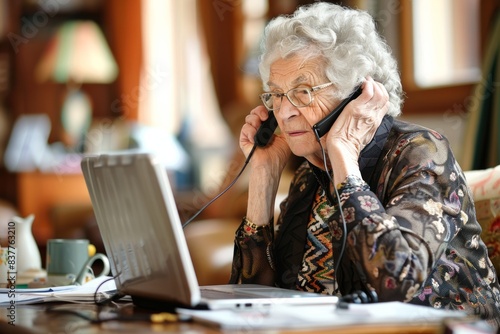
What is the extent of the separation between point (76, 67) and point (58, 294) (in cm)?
401

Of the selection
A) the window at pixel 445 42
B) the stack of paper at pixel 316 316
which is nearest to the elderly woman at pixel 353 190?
the stack of paper at pixel 316 316

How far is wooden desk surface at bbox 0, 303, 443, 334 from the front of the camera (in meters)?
1.05

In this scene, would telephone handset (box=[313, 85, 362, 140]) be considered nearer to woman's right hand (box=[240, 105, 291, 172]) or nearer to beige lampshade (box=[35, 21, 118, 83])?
woman's right hand (box=[240, 105, 291, 172])

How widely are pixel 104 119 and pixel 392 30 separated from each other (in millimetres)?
2596

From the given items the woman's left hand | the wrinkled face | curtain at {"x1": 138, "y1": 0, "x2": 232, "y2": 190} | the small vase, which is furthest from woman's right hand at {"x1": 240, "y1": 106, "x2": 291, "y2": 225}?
curtain at {"x1": 138, "y1": 0, "x2": 232, "y2": 190}

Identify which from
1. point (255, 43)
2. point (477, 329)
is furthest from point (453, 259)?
point (255, 43)

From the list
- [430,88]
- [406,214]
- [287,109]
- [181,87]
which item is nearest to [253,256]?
[287,109]

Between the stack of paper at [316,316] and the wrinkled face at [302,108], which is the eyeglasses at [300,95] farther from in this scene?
the stack of paper at [316,316]

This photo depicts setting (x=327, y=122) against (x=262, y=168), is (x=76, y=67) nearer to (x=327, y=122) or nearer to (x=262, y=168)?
(x=262, y=168)

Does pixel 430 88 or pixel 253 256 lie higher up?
pixel 430 88

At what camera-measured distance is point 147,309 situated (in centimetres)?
132

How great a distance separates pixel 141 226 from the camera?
1230 millimetres

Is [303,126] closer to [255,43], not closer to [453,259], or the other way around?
[453,259]

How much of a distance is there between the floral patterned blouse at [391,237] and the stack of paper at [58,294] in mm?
323
